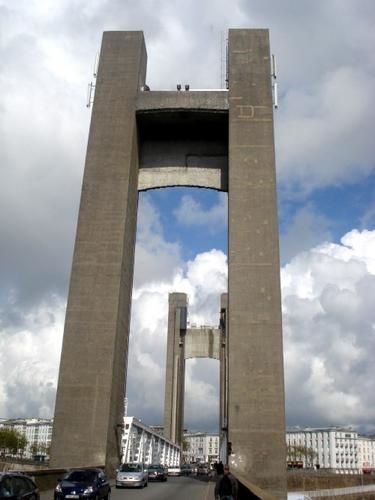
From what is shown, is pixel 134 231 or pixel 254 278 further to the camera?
pixel 134 231

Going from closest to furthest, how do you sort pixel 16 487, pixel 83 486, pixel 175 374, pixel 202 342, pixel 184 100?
pixel 16 487
pixel 83 486
pixel 184 100
pixel 175 374
pixel 202 342

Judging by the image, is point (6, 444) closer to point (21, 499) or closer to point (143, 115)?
point (143, 115)

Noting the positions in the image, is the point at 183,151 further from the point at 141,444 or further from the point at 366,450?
the point at 366,450

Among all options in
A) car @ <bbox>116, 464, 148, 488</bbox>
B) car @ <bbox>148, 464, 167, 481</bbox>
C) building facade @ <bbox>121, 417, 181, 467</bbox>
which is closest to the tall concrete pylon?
car @ <bbox>116, 464, 148, 488</bbox>

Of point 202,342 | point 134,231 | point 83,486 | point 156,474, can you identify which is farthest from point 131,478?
point 202,342

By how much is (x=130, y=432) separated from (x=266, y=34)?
27491mm

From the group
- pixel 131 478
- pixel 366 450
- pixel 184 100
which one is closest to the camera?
pixel 131 478

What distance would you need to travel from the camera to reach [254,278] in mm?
27750

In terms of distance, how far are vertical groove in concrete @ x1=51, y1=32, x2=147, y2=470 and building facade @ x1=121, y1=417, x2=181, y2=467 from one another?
330 inches

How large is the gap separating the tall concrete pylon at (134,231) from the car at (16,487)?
14.7 m

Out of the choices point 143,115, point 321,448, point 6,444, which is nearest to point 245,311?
point 143,115

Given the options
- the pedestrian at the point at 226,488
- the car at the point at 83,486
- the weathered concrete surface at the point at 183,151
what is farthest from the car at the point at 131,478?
the weathered concrete surface at the point at 183,151

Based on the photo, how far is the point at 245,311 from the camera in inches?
1072

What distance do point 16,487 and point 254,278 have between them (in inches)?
747
